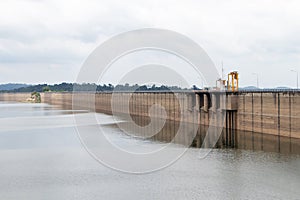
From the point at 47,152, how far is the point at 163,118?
1476 inches

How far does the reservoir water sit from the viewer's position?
19.9 metres

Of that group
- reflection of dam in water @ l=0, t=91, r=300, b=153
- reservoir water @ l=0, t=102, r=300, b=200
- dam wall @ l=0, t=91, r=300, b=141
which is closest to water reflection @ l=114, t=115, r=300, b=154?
reflection of dam in water @ l=0, t=91, r=300, b=153

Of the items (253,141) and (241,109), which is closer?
(253,141)

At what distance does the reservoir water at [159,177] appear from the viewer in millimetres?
19922

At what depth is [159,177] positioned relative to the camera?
23.7 metres

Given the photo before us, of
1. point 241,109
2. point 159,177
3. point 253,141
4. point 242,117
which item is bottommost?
point 159,177

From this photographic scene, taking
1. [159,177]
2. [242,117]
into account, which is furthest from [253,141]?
[159,177]

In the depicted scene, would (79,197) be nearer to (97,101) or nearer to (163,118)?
(163,118)

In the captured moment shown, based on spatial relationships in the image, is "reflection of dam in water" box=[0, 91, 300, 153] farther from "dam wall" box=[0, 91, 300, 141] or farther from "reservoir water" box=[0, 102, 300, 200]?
"reservoir water" box=[0, 102, 300, 200]

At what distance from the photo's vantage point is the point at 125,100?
94250mm

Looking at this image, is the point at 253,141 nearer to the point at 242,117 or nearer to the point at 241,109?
the point at 242,117

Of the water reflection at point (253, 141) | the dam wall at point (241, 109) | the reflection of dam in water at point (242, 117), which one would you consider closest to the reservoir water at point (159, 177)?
the water reflection at point (253, 141)

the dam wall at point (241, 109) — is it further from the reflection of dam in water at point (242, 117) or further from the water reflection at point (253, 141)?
the water reflection at point (253, 141)

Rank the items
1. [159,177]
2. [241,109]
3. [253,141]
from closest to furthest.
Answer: [159,177]
[253,141]
[241,109]
